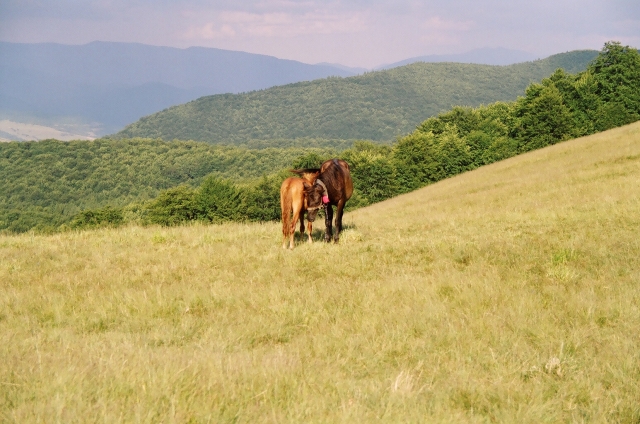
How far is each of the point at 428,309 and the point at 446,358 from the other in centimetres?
155

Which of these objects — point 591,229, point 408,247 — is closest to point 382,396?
point 408,247

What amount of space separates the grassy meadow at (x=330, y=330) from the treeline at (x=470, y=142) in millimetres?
59232

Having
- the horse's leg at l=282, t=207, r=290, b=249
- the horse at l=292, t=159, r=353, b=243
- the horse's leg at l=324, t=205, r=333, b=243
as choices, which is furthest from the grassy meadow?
the horse at l=292, t=159, r=353, b=243

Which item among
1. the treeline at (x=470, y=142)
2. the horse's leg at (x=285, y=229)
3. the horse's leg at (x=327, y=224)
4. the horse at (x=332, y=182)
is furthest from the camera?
the treeline at (x=470, y=142)

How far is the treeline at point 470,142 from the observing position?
221 feet

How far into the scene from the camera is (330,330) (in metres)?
5.94

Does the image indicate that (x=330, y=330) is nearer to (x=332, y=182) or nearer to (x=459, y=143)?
(x=332, y=182)

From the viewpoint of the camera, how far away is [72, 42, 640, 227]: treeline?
6750cm

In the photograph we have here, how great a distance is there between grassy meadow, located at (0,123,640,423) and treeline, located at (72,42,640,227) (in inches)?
2332

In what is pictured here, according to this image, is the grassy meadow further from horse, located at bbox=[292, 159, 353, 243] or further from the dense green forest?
the dense green forest

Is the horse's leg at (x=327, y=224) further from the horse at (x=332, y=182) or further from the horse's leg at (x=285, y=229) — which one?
the horse's leg at (x=285, y=229)

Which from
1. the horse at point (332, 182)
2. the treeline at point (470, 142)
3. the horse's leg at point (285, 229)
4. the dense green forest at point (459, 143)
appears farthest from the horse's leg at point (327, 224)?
the treeline at point (470, 142)

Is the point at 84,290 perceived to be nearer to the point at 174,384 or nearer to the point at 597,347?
the point at 174,384

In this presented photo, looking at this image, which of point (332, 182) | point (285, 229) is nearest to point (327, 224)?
point (332, 182)
